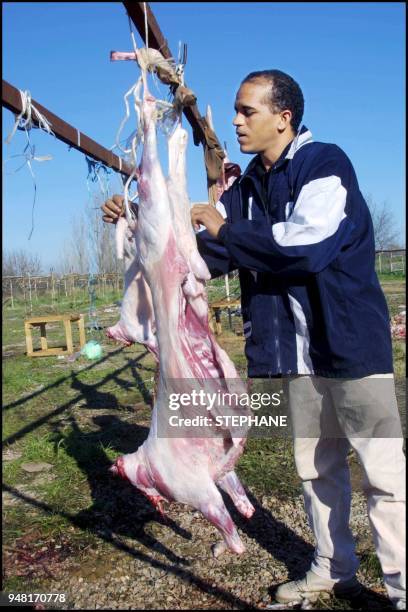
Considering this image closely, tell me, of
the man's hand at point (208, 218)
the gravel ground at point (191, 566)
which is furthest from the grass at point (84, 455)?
the man's hand at point (208, 218)

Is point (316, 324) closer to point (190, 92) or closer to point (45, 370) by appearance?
point (190, 92)

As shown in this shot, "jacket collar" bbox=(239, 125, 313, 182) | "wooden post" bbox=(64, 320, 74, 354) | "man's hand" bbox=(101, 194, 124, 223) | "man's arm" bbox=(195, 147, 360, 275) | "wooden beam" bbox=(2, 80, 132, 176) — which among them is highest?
"wooden beam" bbox=(2, 80, 132, 176)

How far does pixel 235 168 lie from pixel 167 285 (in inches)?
49.4

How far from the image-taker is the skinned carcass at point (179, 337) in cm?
241

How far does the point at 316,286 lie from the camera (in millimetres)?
2416

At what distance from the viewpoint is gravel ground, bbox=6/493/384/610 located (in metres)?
2.90

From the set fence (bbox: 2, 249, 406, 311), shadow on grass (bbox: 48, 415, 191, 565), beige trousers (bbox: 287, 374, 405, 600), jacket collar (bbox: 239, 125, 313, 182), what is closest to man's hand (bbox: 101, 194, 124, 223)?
jacket collar (bbox: 239, 125, 313, 182)

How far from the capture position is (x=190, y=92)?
2.41 metres

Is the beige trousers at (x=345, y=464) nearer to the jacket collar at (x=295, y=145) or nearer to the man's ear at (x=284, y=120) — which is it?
the jacket collar at (x=295, y=145)

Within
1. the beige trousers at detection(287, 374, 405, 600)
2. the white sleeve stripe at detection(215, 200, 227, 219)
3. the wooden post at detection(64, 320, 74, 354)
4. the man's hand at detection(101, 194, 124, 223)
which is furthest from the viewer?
the wooden post at detection(64, 320, 74, 354)

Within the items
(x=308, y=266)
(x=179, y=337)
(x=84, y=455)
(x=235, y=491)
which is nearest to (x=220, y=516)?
(x=235, y=491)

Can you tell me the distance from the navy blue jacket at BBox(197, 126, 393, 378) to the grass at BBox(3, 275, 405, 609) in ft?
4.25

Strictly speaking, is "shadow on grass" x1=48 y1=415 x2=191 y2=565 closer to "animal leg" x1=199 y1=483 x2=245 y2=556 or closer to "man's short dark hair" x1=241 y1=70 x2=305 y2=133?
"animal leg" x1=199 y1=483 x2=245 y2=556

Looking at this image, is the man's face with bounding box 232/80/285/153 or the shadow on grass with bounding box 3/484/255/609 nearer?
the man's face with bounding box 232/80/285/153
